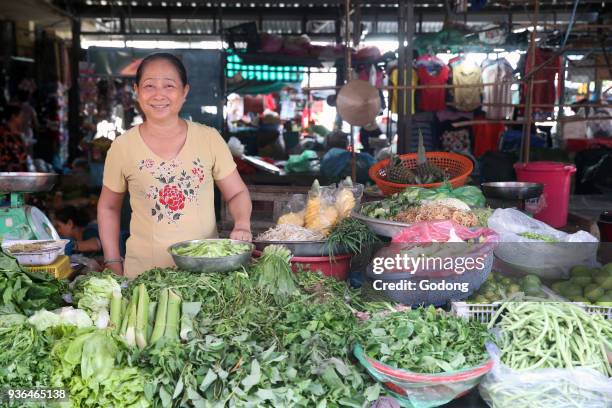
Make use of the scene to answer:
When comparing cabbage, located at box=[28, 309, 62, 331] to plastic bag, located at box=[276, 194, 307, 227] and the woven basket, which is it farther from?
the woven basket

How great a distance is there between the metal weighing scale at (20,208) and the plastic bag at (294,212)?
1.38 metres

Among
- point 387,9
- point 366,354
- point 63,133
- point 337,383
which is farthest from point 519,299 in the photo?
point 63,133

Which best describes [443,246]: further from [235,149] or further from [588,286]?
[235,149]

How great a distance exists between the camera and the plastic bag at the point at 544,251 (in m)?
2.90

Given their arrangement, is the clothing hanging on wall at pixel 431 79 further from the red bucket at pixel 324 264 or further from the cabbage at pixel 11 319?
the cabbage at pixel 11 319

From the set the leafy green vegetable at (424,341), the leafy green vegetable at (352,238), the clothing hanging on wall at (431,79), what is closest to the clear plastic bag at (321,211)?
the leafy green vegetable at (352,238)

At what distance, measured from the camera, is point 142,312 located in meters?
1.99

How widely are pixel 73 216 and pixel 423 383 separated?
4388mm

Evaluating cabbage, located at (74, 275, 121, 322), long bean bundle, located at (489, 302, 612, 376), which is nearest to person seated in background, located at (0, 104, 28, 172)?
cabbage, located at (74, 275, 121, 322)

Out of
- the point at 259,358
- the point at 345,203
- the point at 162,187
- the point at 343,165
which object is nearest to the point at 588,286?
the point at 345,203

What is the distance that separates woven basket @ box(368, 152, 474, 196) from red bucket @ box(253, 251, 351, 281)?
1.23 m

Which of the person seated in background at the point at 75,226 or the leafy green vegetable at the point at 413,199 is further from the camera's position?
the person seated in background at the point at 75,226

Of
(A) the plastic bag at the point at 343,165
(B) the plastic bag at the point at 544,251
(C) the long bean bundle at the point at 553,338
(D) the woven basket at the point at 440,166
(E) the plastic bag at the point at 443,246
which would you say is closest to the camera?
(C) the long bean bundle at the point at 553,338

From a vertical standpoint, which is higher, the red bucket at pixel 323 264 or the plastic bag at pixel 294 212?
the plastic bag at pixel 294 212
